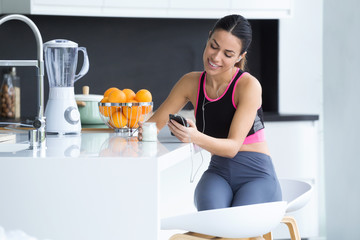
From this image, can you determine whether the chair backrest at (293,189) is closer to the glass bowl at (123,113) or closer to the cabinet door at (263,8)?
the glass bowl at (123,113)

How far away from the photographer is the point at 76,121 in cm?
212

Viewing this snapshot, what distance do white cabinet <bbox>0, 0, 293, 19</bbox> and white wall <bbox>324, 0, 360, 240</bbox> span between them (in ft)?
1.13

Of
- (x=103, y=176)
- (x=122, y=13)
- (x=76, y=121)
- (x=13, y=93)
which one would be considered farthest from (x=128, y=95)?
(x=13, y=93)

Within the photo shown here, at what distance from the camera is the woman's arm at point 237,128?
186 cm

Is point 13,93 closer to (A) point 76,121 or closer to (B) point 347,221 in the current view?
(A) point 76,121

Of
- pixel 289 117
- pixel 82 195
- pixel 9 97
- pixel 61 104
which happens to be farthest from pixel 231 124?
pixel 9 97

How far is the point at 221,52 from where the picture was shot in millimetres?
2105

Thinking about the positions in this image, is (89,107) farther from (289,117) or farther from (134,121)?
(289,117)

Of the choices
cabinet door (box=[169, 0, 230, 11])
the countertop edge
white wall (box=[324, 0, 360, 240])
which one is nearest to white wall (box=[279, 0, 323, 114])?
white wall (box=[324, 0, 360, 240])

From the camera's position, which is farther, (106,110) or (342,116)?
(342,116)

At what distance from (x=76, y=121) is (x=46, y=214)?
0.69 m

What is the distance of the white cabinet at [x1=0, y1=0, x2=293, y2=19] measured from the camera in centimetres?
349

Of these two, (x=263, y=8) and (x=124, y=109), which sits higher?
(x=263, y=8)

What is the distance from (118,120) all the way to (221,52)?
1.61 ft
